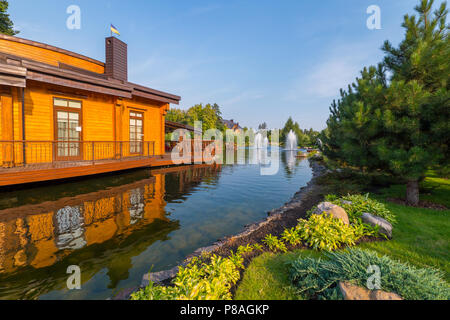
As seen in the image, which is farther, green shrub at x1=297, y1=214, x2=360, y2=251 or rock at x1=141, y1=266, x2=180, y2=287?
green shrub at x1=297, y1=214, x2=360, y2=251

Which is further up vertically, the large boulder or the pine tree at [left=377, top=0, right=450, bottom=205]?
the pine tree at [left=377, top=0, right=450, bottom=205]

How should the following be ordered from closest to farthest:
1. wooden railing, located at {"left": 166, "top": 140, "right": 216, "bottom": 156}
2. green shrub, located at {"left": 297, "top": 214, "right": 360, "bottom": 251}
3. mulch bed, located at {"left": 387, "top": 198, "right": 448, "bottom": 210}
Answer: green shrub, located at {"left": 297, "top": 214, "right": 360, "bottom": 251} → mulch bed, located at {"left": 387, "top": 198, "right": 448, "bottom": 210} → wooden railing, located at {"left": 166, "top": 140, "right": 216, "bottom": 156}

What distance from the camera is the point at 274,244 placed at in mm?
3869

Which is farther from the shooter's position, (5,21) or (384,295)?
(5,21)

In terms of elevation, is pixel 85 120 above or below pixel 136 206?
above

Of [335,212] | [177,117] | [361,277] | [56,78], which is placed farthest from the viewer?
[177,117]

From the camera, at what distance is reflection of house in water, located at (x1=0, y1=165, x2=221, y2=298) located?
3.39 meters

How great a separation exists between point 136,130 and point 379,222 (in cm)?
1297

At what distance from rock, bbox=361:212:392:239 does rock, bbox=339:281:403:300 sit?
2.46 meters

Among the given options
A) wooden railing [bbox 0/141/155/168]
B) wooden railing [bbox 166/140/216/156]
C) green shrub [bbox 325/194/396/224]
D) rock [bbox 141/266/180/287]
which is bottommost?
rock [bbox 141/266/180/287]

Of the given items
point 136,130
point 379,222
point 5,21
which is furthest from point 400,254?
point 5,21

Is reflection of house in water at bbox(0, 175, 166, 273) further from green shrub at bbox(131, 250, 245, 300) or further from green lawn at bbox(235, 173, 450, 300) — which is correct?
green lawn at bbox(235, 173, 450, 300)

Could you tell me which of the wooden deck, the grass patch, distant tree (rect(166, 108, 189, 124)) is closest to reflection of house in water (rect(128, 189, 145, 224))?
the wooden deck

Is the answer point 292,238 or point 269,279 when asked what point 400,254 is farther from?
point 269,279
